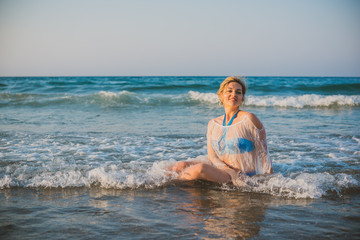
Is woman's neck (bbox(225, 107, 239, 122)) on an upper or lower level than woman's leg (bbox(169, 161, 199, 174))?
upper

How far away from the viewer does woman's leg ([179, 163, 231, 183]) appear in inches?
162

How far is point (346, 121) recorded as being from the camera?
33.7ft

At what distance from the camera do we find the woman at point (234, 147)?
4.17 metres

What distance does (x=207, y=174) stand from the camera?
412cm

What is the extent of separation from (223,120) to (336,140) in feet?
13.3

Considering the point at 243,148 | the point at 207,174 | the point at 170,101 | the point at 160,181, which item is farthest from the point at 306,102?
the point at 160,181

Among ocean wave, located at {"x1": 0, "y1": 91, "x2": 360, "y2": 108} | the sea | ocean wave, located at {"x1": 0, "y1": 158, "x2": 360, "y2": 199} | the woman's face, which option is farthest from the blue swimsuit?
ocean wave, located at {"x1": 0, "y1": 91, "x2": 360, "y2": 108}

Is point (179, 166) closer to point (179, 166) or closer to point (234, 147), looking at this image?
point (179, 166)

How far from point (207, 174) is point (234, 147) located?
1.67 feet

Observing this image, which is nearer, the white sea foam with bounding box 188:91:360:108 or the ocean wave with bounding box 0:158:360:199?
the ocean wave with bounding box 0:158:360:199

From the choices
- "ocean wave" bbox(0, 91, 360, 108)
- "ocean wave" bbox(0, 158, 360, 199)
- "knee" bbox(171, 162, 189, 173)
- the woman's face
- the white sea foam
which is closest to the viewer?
"ocean wave" bbox(0, 158, 360, 199)

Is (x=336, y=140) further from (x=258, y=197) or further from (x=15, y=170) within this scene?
(x=15, y=170)

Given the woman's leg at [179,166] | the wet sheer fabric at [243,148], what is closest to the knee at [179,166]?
the woman's leg at [179,166]

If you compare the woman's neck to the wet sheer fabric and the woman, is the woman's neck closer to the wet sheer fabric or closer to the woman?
the woman
